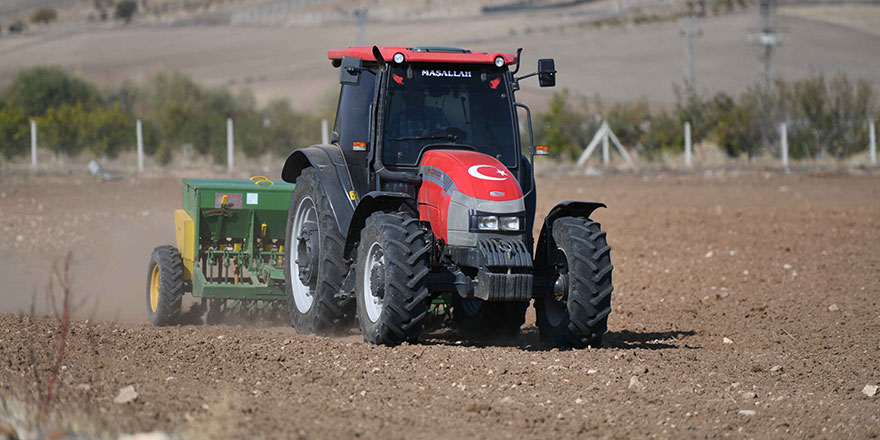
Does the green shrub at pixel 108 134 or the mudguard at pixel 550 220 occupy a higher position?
the green shrub at pixel 108 134

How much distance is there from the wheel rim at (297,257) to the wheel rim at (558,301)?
224 cm

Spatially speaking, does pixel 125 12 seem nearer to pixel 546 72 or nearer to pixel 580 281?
pixel 546 72

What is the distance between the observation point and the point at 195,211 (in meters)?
11.0

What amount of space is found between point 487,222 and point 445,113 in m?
1.30

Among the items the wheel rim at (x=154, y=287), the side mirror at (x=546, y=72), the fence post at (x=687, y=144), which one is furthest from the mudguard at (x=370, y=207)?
the fence post at (x=687, y=144)

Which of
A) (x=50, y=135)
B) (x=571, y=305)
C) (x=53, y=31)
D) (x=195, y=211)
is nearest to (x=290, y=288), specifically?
(x=195, y=211)

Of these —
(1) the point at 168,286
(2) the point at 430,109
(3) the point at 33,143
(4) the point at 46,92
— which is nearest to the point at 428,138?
(2) the point at 430,109

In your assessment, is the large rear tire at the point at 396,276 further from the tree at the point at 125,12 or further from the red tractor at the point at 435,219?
the tree at the point at 125,12

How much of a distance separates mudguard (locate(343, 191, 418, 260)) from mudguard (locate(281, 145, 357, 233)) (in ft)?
0.44

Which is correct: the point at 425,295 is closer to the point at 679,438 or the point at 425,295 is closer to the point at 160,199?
the point at 679,438

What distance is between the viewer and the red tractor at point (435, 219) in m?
7.91

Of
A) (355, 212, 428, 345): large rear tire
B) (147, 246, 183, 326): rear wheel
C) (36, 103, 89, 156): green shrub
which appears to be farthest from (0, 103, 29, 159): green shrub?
(355, 212, 428, 345): large rear tire

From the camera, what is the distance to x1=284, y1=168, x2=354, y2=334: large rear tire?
8.97 metres

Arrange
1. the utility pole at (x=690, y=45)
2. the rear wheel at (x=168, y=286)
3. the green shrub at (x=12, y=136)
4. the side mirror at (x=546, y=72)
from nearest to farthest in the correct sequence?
the side mirror at (x=546, y=72), the rear wheel at (x=168, y=286), the green shrub at (x=12, y=136), the utility pole at (x=690, y=45)
